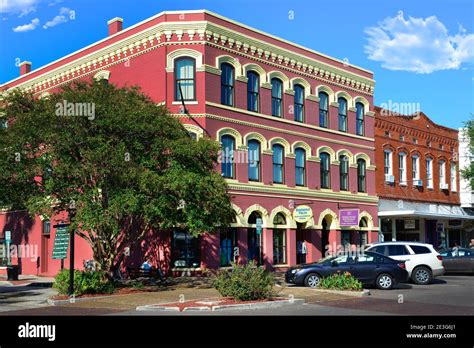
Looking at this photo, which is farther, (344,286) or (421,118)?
(421,118)

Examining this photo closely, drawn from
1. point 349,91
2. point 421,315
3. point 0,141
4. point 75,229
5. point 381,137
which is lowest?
point 421,315

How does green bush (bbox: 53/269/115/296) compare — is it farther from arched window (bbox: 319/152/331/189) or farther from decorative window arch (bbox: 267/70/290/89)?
arched window (bbox: 319/152/331/189)

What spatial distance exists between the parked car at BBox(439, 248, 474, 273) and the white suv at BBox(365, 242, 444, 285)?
246 inches

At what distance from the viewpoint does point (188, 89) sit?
1134 inches

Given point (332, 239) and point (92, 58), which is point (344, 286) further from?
Answer: point (92, 58)

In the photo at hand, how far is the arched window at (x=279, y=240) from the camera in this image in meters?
32.0

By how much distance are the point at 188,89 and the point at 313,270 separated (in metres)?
11.2

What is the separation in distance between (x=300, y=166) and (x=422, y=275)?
11.2 meters

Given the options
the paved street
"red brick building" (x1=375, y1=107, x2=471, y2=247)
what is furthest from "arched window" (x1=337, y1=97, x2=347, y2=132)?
the paved street

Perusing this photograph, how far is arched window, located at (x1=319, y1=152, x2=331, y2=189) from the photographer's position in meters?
35.3

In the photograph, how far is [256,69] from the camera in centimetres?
3153
